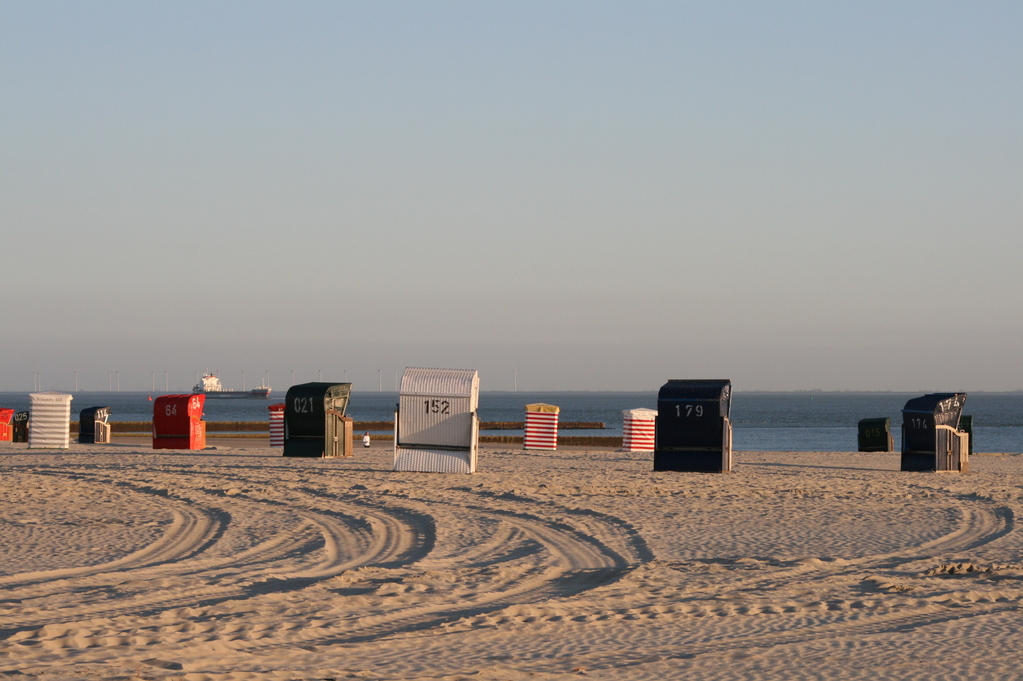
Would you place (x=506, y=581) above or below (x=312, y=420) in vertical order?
below

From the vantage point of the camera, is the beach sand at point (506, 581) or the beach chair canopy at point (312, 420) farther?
the beach chair canopy at point (312, 420)

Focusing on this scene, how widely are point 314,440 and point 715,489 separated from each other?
12.9 m

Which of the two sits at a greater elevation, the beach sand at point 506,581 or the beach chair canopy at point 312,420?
the beach chair canopy at point 312,420

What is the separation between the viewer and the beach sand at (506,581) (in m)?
6.34

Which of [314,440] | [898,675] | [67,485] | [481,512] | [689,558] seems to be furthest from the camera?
[314,440]

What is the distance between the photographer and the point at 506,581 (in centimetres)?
927

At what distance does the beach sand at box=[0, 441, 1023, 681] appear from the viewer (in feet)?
20.8

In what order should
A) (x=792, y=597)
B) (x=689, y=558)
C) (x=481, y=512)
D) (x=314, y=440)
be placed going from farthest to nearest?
(x=314, y=440), (x=481, y=512), (x=689, y=558), (x=792, y=597)

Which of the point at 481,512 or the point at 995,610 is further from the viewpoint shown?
the point at 481,512

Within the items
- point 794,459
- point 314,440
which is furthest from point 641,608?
point 794,459

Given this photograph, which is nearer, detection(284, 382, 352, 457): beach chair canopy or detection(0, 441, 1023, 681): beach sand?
detection(0, 441, 1023, 681): beach sand

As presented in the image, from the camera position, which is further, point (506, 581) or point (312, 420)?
point (312, 420)

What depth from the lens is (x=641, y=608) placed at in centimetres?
799

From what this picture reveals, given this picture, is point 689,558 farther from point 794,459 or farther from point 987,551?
point 794,459
